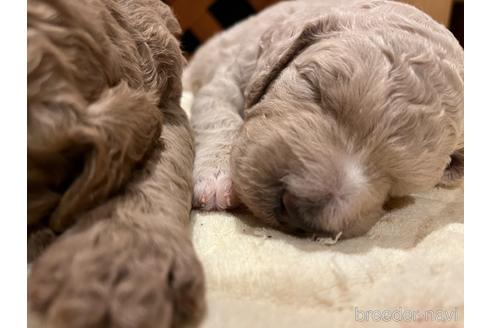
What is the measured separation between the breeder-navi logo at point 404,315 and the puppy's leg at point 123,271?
1.26 feet

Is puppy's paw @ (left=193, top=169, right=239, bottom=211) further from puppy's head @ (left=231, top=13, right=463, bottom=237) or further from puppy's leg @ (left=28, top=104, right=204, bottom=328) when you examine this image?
puppy's leg @ (left=28, top=104, right=204, bottom=328)

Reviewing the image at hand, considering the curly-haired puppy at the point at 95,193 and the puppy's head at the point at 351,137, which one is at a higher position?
the curly-haired puppy at the point at 95,193

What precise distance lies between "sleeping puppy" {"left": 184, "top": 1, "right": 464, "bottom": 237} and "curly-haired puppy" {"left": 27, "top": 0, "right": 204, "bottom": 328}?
0.30m

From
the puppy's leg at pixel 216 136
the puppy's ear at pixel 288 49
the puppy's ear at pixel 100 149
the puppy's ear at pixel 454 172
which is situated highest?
the puppy's ear at pixel 100 149

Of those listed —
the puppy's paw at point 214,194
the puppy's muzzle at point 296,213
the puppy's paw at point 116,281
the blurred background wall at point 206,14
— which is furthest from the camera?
the blurred background wall at point 206,14

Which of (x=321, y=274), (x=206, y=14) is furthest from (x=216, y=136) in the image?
(x=206, y=14)

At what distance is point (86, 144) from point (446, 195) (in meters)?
1.33

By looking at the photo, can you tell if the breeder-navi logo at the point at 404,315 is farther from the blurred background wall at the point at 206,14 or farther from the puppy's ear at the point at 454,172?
the blurred background wall at the point at 206,14

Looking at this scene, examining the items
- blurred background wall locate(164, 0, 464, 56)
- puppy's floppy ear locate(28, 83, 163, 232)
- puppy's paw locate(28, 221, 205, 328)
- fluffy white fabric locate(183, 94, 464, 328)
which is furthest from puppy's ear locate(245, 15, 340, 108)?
blurred background wall locate(164, 0, 464, 56)

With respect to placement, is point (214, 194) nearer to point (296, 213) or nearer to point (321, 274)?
point (296, 213)

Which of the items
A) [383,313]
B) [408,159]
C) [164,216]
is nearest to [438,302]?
[383,313]

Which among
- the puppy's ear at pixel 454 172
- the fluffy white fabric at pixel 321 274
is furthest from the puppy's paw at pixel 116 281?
the puppy's ear at pixel 454 172

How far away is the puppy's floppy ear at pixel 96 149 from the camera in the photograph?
1196mm

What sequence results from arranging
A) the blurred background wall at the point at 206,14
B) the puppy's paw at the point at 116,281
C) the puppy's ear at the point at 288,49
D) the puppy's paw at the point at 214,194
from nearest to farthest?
the puppy's paw at the point at 116,281 < the puppy's paw at the point at 214,194 < the puppy's ear at the point at 288,49 < the blurred background wall at the point at 206,14
